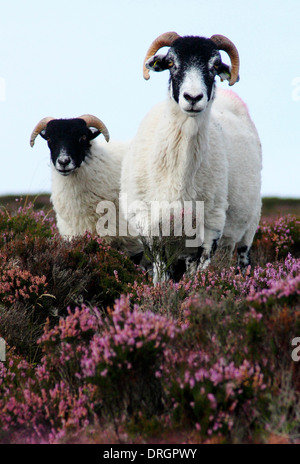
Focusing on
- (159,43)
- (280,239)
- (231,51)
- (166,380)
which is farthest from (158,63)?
(280,239)

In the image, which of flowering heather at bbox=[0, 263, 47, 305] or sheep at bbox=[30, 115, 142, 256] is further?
sheep at bbox=[30, 115, 142, 256]

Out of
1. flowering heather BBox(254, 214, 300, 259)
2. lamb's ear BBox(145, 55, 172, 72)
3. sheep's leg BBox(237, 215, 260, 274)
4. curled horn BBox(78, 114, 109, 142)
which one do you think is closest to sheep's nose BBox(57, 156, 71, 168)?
curled horn BBox(78, 114, 109, 142)

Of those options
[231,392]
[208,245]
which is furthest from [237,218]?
[231,392]

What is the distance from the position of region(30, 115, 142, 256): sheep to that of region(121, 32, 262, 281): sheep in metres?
1.05

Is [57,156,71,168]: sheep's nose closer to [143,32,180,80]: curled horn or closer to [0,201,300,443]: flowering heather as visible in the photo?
[143,32,180,80]: curled horn

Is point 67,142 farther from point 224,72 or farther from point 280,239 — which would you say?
point 280,239

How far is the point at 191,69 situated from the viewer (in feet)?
20.6

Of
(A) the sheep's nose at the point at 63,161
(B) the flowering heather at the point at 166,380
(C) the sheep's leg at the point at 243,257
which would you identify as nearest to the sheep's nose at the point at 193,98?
(B) the flowering heather at the point at 166,380

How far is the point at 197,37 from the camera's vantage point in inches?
261

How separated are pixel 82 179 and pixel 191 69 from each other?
10.2 ft

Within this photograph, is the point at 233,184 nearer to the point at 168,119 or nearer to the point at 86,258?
the point at 168,119

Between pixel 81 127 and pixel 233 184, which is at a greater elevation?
pixel 81 127

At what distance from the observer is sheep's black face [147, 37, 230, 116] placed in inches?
236
